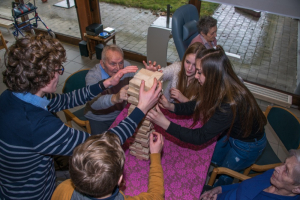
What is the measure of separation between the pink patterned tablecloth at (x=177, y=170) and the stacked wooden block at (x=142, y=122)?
2.7 inches

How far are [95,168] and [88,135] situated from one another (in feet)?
1.62

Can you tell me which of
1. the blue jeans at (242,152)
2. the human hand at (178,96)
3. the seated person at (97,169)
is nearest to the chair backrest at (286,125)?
the blue jeans at (242,152)

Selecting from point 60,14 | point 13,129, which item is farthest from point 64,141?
point 60,14

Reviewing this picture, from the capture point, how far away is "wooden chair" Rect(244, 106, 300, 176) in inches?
94.4

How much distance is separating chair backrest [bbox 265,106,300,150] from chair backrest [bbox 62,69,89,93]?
96.0 inches

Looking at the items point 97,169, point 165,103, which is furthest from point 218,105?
point 97,169

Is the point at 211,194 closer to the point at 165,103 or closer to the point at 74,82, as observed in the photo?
the point at 165,103

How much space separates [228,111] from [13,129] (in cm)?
155

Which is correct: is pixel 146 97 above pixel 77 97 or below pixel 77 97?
above

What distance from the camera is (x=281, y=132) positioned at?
261cm

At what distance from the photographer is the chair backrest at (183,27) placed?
3.43 m

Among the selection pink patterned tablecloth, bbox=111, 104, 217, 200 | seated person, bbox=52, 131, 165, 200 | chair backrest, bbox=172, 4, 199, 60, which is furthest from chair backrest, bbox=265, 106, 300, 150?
seated person, bbox=52, 131, 165, 200

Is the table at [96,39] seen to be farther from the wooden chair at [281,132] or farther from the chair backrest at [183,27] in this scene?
the wooden chair at [281,132]

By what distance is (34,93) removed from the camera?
59.2 inches
